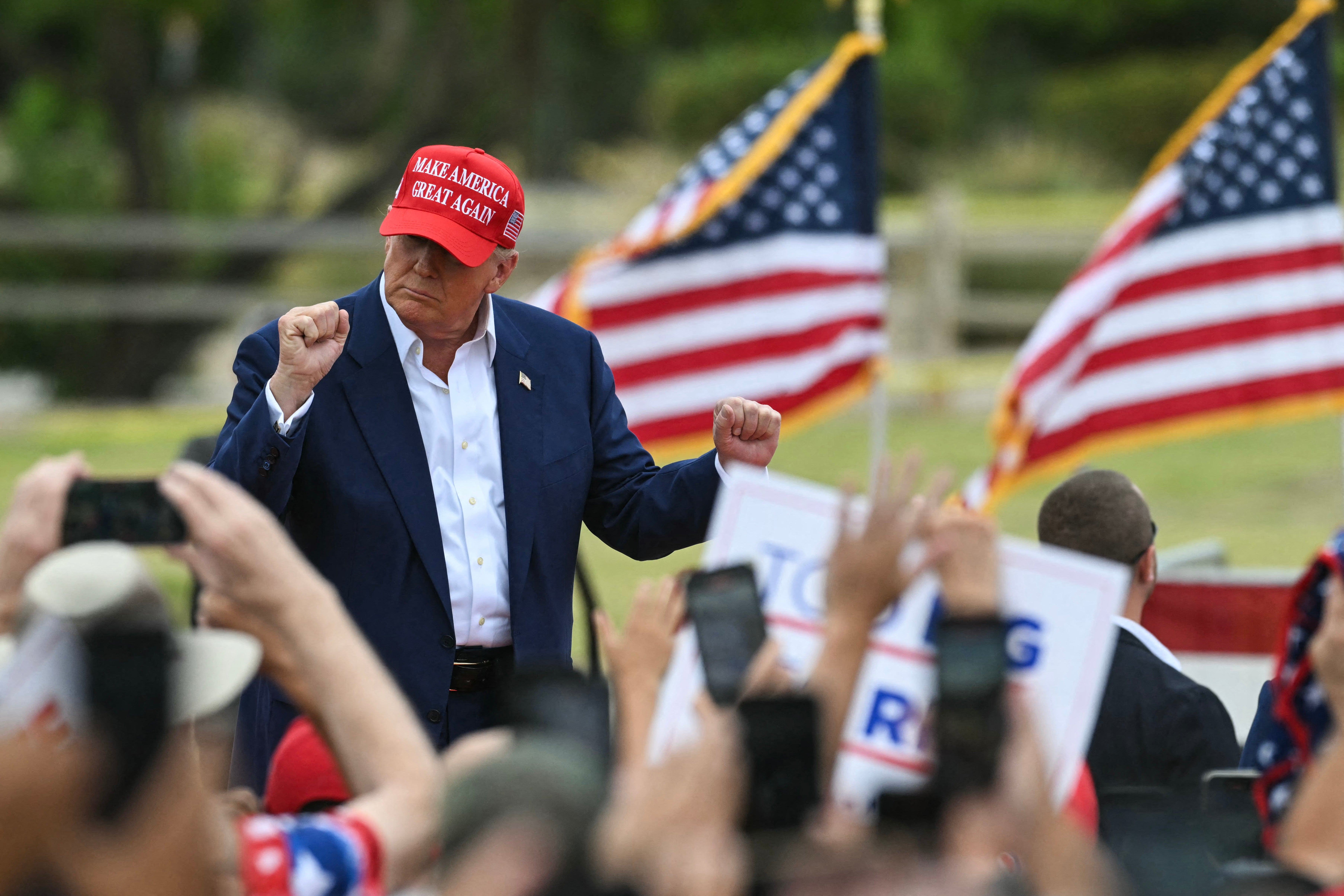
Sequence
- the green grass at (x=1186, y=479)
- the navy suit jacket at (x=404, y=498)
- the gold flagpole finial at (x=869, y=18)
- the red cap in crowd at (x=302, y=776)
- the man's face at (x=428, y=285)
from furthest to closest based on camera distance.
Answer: the green grass at (x=1186, y=479), the gold flagpole finial at (x=869, y=18), the man's face at (x=428, y=285), the navy suit jacket at (x=404, y=498), the red cap in crowd at (x=302, y=776)

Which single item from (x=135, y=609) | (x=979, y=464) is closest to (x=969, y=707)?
(x=135, y=609)

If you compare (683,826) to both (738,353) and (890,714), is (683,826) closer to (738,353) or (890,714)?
(890,714)

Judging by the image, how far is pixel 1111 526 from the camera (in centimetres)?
373

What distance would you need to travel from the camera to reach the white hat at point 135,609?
1.76 meters

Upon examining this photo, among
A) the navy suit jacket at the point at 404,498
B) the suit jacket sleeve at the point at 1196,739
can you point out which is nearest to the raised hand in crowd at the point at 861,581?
the navy suit jacket at the point at 404,498

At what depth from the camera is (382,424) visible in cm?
336

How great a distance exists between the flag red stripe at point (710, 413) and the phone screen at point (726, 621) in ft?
13.0

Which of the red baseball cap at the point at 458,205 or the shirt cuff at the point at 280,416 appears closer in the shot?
the shirt cuff at the point at 280,416

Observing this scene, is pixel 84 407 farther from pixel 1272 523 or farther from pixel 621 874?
pixel 621 874

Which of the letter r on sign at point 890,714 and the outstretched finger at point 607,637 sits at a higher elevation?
the outstretched finger at point 607,637

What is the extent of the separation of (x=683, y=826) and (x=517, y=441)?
182 cm

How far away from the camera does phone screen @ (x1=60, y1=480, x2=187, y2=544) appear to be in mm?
2139

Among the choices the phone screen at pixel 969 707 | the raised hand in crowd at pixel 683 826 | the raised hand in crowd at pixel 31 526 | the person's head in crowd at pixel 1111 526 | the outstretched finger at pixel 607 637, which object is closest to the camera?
the raised hand in crowd at pixel 683 826

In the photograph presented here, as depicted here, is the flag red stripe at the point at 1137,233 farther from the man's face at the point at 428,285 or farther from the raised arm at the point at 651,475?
the man's face at the point at 428,285
